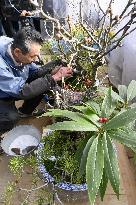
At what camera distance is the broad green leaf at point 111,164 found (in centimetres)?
146

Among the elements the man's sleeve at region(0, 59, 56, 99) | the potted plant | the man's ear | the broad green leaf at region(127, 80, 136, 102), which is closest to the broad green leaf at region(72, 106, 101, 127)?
the potted plant

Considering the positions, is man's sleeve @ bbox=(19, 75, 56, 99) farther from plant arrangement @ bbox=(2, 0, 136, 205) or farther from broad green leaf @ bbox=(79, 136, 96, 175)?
broad green leaf @ bbox=(79, 136, 96, 175)

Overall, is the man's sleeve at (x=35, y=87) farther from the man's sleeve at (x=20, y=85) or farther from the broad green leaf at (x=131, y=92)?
the broad green leaf at (x=131, y=92)

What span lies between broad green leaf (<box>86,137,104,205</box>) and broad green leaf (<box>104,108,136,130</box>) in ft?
0.31

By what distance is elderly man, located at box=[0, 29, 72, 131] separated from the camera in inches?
88.4

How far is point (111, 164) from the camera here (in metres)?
1.47

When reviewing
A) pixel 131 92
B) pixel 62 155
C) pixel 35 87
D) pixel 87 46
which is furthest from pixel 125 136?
pixel 35 87

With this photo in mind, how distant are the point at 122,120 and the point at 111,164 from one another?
0.20 meters

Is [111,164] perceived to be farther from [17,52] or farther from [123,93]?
[17,52]

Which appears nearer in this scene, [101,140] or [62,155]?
A: [101,140]

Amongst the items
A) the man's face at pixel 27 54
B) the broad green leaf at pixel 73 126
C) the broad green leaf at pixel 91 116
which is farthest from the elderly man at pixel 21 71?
the broad green leaf at pixel 73 126

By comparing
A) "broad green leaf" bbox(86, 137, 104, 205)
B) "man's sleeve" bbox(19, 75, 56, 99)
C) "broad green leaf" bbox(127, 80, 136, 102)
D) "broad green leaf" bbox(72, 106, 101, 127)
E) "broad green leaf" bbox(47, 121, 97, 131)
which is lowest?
"broad green leaf" bbox(86, 137, 104, 205)

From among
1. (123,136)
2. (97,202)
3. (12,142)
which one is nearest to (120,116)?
(123,136)

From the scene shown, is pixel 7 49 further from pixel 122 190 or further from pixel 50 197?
pixel 122 190
